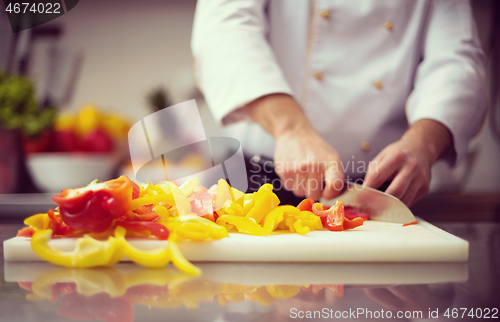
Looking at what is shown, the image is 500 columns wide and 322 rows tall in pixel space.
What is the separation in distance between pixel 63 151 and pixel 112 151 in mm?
191

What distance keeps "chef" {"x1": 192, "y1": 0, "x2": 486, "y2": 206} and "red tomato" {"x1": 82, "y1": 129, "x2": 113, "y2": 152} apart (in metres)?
0.71

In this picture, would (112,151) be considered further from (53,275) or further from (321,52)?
(53,275)

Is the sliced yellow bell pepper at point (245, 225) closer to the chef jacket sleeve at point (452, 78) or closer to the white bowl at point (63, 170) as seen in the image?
the chef jacket sleeve at point (452, 78)

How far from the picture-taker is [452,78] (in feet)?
3.55

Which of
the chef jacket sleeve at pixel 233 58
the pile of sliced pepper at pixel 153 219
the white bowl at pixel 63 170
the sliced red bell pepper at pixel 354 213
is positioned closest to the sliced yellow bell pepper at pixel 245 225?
the pile of sliced pepper at pixel 153 219

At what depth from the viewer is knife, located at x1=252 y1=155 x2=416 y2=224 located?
0.78m

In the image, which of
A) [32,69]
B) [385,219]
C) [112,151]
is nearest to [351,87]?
[385,219]

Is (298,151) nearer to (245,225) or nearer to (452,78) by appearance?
(245,225)

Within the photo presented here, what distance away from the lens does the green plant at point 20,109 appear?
1.36 metres

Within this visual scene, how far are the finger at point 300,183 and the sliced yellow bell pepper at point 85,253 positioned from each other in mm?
516

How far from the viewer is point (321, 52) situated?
1.15m

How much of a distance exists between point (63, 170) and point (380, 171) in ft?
3.65

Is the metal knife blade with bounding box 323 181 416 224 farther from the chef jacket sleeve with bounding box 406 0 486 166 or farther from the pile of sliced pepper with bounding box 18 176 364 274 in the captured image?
the chef jacket sleeve with bounding box 406 0 486 166

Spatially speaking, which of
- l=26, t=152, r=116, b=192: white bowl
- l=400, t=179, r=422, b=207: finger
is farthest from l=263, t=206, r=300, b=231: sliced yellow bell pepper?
l=26, t=152, r=116, b=192: white bowl
